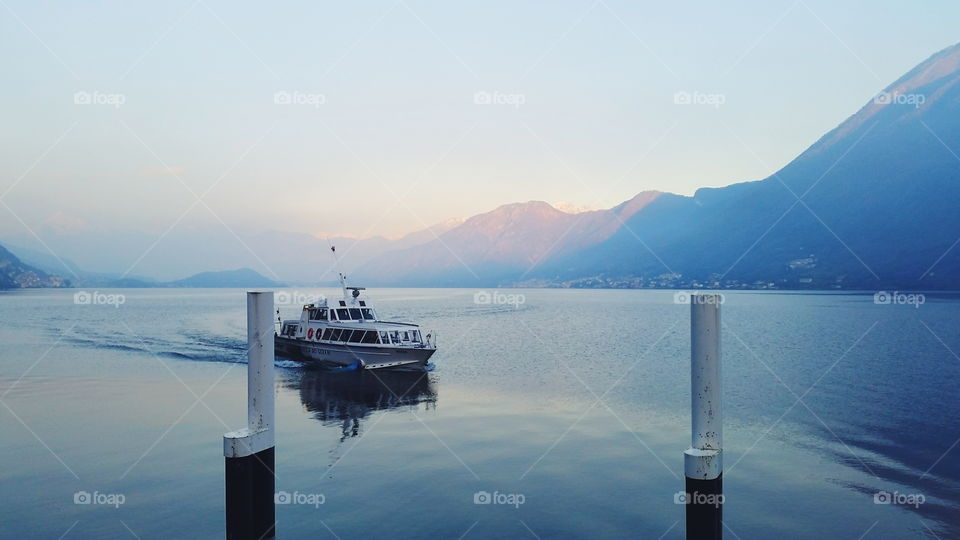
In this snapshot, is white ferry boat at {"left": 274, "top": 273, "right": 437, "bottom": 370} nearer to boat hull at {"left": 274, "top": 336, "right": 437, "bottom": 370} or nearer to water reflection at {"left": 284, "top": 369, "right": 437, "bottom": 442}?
boat hull at {"left": 274, "top": 336, "right": 437, "bottom": 370}

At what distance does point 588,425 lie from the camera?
26375 mm

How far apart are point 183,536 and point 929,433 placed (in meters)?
26.4

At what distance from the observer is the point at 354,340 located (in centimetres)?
4172

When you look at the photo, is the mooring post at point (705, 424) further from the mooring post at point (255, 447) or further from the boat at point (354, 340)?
the boat at point (354, 340)

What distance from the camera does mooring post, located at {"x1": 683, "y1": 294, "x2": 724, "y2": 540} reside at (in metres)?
8.45

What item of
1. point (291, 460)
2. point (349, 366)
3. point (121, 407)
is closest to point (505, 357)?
point (349, 366)

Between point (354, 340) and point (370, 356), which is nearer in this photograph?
point (370, 356)

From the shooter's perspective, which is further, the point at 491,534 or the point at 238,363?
the point at 238,363

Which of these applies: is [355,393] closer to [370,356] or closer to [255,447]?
[370,356]

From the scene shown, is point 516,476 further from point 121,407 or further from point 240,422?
point 121,407

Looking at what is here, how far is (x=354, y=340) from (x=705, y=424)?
115ft

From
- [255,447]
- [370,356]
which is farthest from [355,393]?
[255,447]

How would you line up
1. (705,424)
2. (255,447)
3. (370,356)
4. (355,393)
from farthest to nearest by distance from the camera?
(370,356) → (355,393) → (255,447) → (705,424)

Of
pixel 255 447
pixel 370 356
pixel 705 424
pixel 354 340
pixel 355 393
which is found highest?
pixel 705 424
